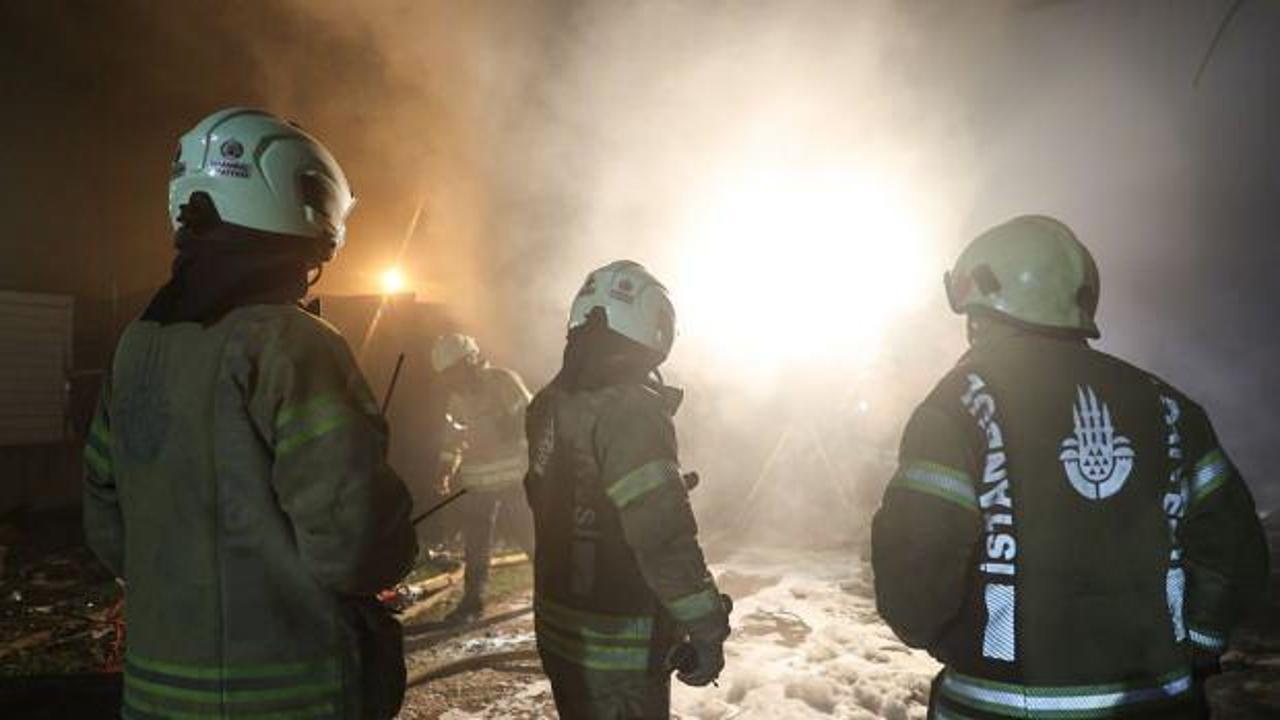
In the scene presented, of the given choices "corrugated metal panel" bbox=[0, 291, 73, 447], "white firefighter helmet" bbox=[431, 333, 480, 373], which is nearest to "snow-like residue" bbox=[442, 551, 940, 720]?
"white firefighter helmet" bbox=[431, 333, 480, 373]

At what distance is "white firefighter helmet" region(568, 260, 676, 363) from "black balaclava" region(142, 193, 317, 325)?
3.92 feet

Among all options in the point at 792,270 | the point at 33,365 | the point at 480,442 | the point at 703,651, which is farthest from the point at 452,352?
the point at 33,365

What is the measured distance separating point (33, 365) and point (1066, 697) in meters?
13.5

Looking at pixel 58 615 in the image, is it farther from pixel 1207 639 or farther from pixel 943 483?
pixel 1207 639

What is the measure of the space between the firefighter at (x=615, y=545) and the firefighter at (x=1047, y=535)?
0.76 m

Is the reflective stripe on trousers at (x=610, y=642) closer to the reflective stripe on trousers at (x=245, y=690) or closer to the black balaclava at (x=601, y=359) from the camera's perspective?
the black balaclava at (x=601, y=359)

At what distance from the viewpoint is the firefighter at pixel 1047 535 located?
1.90m

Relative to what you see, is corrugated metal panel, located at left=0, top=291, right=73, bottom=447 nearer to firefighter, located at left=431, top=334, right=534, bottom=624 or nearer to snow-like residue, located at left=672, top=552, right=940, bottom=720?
firefighter, located at left=431, top=334, right=534, bottom=624

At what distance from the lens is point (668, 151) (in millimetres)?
13070

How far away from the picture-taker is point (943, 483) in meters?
1.96

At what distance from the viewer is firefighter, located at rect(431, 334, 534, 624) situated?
274 inches

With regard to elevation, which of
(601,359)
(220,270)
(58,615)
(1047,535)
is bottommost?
(58,615)

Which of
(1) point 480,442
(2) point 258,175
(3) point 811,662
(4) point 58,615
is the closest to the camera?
(2) point 258,175

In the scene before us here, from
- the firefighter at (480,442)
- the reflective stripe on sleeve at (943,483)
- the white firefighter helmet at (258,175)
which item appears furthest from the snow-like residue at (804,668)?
the white firefighter helmet at (258,175)
